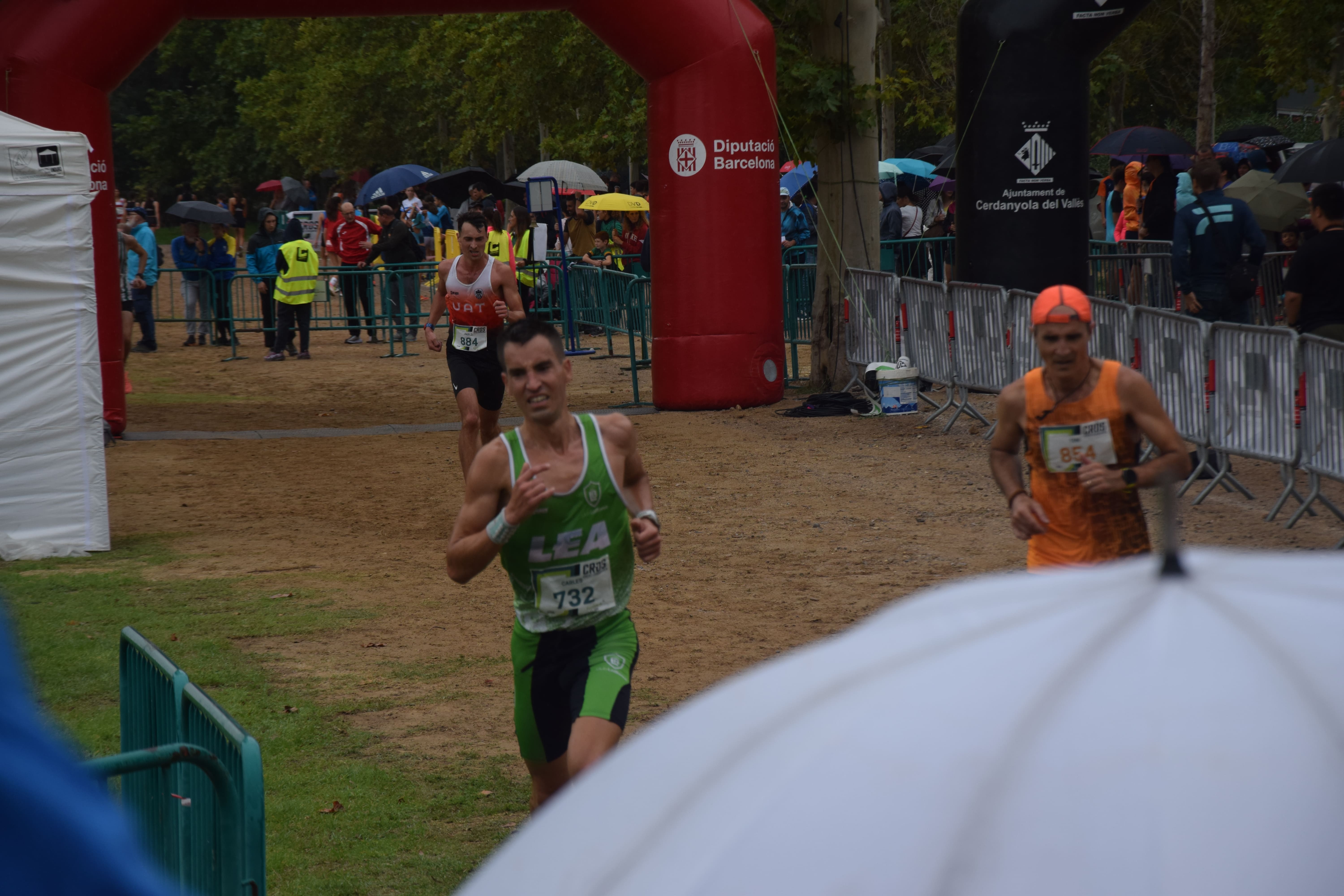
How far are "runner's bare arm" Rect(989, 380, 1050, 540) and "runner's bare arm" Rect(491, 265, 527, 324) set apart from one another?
548 cm

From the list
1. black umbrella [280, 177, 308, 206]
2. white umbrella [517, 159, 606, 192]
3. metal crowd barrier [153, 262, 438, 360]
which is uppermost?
black umbrella [280, 177, 308, 206]

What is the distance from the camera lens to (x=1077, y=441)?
17.7 feet

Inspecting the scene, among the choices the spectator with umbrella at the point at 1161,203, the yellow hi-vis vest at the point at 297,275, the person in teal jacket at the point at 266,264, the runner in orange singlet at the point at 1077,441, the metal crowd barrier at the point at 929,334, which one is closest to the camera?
the runner in orange singlet at the point at 1077,441

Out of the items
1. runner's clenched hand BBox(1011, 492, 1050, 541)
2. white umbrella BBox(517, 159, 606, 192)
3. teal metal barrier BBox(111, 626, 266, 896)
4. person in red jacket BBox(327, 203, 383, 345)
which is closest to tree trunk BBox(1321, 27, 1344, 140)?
white umbrella BBox(517, 159, 606, 192)

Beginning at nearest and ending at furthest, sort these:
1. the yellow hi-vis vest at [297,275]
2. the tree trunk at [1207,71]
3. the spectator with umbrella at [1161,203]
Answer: the spectator with umbrella at [1161,203]
the yellow hi-vis vest at [297,275]
the tree trunk at [1207,71]

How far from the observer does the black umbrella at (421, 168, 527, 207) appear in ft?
113

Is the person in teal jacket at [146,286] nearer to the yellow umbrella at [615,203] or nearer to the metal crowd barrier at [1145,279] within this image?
the yellow umbrella at [615,203]

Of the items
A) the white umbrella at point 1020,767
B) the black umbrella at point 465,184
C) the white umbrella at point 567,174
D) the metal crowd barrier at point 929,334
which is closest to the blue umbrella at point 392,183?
the black umbrella at point 465,184

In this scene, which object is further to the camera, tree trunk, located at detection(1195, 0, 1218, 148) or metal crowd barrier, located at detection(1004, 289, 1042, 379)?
tree trunk, located at detection(1195, 0, 1218, 148)

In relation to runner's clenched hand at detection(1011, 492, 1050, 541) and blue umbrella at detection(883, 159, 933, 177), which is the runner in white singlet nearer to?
runner's clenched hand at detection(1011, 492, 1050, 541)

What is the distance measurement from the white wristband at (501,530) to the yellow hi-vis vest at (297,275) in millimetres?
18733

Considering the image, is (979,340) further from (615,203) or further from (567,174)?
(567,174)

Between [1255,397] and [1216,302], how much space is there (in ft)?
9.59

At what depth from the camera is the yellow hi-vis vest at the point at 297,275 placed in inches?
886
